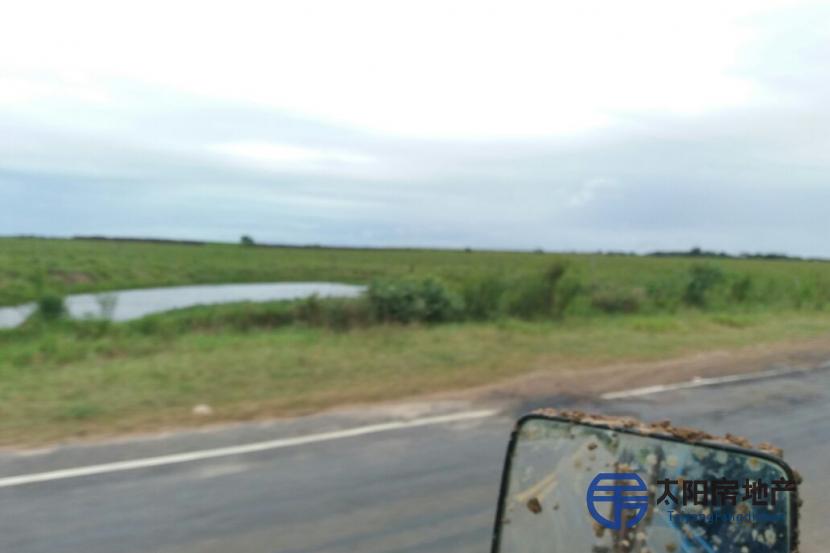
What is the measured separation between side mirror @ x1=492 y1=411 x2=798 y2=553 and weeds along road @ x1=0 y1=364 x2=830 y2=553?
2855 mm

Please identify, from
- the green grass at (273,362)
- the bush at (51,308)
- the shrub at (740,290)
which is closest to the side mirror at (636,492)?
the green grass at (273,362)

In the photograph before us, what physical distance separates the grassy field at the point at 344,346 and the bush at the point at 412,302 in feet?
0.29

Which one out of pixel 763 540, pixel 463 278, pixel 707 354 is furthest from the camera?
pixel 463 278

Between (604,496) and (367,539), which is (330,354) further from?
(604,496)

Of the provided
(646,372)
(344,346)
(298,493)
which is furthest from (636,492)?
(344,346)

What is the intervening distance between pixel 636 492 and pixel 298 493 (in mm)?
4231

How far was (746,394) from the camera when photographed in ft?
33.9

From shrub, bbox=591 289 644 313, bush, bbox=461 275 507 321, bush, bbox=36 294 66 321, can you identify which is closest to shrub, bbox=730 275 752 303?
shrub, bbox=591 289 644 313

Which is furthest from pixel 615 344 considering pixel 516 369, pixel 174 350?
pixel 174 350

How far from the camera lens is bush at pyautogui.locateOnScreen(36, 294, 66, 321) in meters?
15.5

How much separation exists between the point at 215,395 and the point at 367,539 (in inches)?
194

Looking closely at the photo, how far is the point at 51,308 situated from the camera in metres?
15.5

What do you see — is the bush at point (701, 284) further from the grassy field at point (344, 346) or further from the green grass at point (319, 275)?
the green grass at point (319, 275)

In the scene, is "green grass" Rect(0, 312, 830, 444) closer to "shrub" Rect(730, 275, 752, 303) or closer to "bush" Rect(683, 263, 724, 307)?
"bush" Rect(683, 263, 724, 307)
